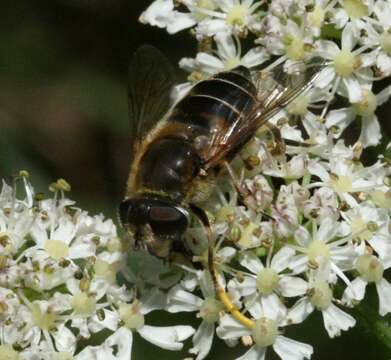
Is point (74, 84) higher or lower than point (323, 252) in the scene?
lower

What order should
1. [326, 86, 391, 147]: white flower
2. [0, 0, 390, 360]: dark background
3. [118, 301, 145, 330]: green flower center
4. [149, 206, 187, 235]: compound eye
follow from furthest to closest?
[0, 0, 390, 360]: dark background
[326, 86, 391, 147]: white flower
[118, 301, 145, 330]: green flower center
[149, 206, 187, 235]: compound eye

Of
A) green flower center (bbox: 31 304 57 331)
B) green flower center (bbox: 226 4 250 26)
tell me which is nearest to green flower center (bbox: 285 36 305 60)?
green flower center (bbox: 226 4 250 26)

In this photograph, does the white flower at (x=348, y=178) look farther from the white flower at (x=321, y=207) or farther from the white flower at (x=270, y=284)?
the white flower at (x=270, y=284)

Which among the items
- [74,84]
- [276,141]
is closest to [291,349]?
[276,141]

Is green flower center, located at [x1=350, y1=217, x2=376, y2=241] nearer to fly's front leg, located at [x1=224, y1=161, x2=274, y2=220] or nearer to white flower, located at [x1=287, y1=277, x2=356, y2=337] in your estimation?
white flower, located at [x1=287, y1=277, x2=356, y2=337]

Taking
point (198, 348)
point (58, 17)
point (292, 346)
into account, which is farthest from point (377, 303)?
point (58, 17)

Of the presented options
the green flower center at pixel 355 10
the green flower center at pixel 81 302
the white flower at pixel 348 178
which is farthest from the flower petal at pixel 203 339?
the green flower center at pixel 355 10

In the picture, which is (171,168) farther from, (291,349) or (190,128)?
(291,349)
